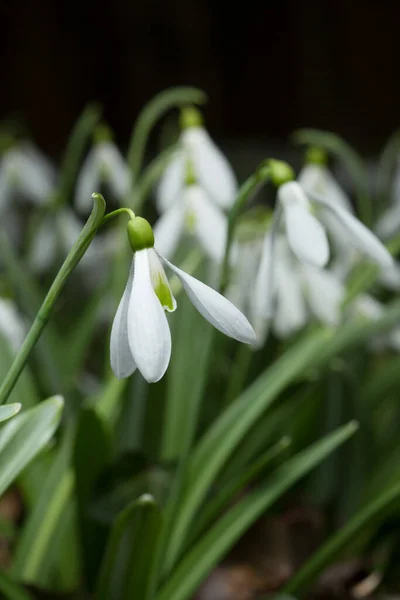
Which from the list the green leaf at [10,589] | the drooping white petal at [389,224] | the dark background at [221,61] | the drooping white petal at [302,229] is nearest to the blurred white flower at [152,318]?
the drooping white petal at [302,229]

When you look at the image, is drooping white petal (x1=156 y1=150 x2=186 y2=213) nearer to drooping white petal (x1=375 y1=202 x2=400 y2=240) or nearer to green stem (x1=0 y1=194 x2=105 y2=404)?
drooping white petal (x1=375 y1=202 x2=400 y2=240)

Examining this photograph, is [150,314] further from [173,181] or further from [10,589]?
[173,181]

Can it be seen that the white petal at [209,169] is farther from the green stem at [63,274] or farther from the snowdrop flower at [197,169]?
the green stem at [63,274]

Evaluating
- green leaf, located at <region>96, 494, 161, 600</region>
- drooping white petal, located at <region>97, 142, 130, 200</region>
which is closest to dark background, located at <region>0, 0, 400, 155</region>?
drooping white petal, located at <region>97, 142, 130, 200</region>

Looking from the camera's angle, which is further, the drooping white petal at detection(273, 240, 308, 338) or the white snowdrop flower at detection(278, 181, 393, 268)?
the drooping white petal at detection(273, 240, 308, 338)

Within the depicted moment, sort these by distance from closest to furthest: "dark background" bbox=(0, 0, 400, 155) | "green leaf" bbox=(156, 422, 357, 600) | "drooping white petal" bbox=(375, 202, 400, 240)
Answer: "green leaf" bbox=(156, 422, 357, 600) → "drooping white petal" bbox=(375, 202, 400, 240) → "dark background" bbox=(0, 0, 400, 155)

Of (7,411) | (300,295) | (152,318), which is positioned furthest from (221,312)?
(300,295)
